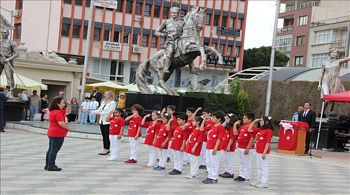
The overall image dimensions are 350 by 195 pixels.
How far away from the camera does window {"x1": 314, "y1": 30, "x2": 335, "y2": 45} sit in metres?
60.4

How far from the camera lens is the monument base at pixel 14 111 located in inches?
959

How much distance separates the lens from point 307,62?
218 feet

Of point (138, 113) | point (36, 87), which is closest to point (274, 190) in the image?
point (138, 113)

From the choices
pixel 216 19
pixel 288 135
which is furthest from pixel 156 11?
pixel 288 135

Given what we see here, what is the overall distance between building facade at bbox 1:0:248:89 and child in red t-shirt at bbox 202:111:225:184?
40006 mm

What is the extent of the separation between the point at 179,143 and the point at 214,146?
1.23 m

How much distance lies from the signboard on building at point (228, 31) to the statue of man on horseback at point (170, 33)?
41852mm

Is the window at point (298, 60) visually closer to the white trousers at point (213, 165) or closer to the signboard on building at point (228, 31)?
the signboard on building at point (228, 31)

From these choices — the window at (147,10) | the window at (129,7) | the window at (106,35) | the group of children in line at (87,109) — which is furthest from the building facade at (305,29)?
the group of children in line at (87,109)

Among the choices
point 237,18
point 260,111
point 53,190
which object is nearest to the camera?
point 53,190

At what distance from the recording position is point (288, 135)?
1934 cm

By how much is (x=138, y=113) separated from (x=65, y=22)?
4253 centimetres

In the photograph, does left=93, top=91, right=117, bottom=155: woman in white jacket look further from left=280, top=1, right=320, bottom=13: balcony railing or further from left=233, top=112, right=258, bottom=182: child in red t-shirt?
left=280, top=1, right=320, bottom=13: balcony railing

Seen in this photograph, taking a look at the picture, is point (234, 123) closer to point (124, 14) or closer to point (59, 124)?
point (59, 124)
